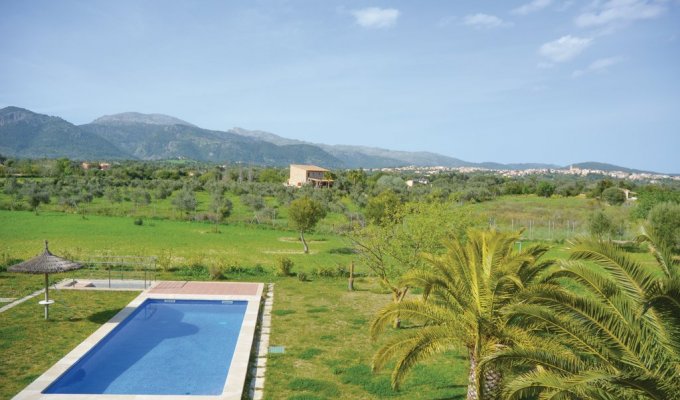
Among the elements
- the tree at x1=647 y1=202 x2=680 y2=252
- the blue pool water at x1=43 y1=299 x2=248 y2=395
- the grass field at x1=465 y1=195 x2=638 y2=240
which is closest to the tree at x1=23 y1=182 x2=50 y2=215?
the blue pool water at x1=43 y1=299 x2=248 y2=395

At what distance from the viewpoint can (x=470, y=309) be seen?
31.4 ft

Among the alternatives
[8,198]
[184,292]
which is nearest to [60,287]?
[184,292]

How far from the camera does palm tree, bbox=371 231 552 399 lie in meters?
9.18

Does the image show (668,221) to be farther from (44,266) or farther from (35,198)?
(35,198)

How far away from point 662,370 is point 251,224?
3824 centimetres

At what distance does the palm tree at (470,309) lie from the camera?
9.18 meters

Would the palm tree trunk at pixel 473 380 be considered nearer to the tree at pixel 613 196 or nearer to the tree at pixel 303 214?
the tree at pixel 303 214

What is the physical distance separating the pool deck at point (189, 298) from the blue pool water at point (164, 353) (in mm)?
204

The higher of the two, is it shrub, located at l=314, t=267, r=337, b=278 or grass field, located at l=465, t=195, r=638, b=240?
grass field, located at l=465, t=195, r=638, b=240

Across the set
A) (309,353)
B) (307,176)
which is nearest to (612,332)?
(309,353)

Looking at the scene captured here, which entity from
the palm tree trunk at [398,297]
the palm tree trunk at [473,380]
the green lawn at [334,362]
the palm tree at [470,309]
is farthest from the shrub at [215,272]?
the palm tree trunk at [473,380]

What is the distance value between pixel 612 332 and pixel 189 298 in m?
16.1

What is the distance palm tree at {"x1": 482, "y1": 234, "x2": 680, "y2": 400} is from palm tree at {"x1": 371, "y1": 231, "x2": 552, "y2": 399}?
164 cm

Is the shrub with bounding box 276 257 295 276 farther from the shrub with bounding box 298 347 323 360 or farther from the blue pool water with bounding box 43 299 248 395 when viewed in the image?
the shrub with bounding box 298 347 323 360
